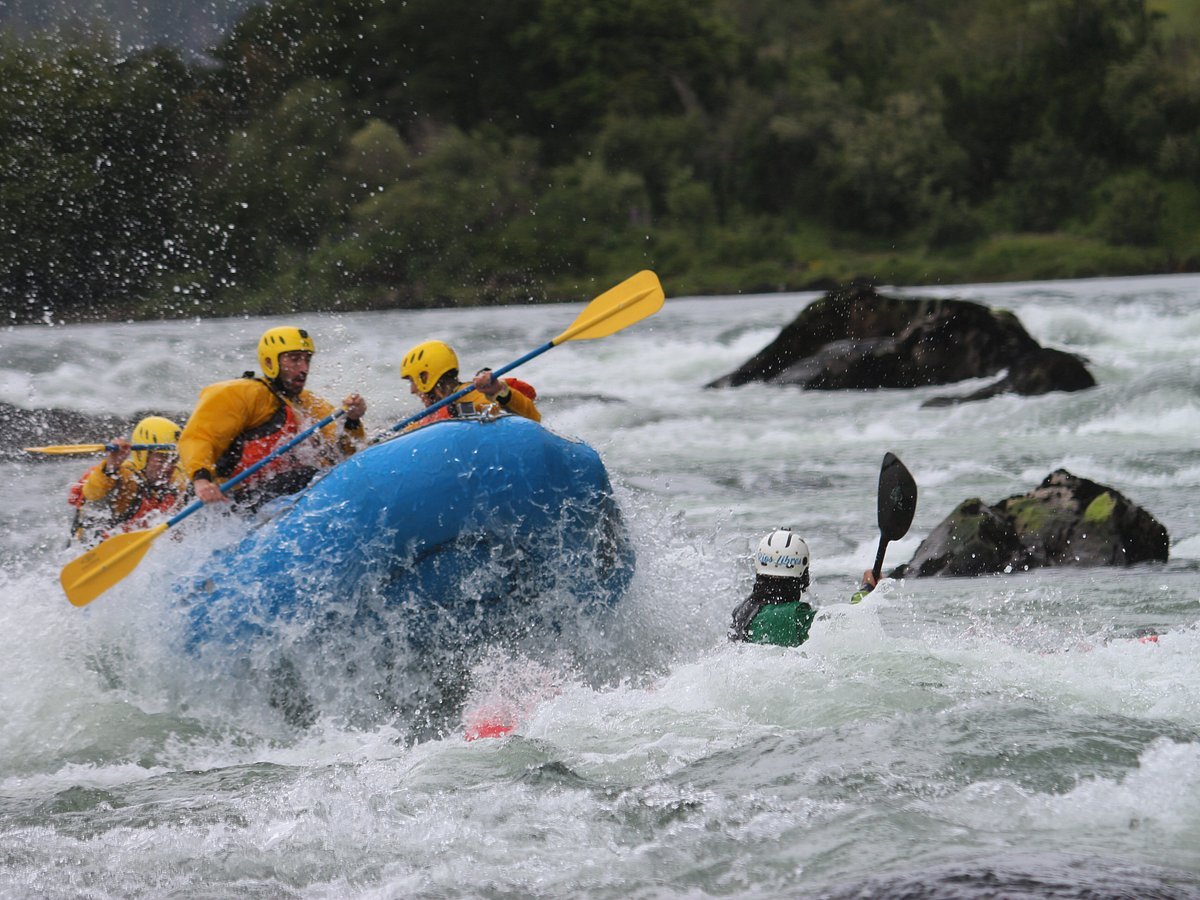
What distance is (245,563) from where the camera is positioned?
Result: 5562mm

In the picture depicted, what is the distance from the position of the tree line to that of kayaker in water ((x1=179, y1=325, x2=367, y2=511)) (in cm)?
2847

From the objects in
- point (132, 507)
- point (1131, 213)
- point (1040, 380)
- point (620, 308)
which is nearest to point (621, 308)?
point (620, 308)

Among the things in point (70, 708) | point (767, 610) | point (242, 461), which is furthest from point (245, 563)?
point (767, 610)

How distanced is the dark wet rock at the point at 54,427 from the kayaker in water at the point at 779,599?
11.3 m

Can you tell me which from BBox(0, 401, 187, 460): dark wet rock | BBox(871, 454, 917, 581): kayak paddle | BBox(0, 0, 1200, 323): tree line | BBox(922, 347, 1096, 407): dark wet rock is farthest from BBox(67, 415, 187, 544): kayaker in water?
BBox(0, 0, 1200, 323): tree line

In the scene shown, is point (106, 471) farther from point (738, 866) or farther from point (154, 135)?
point (154, 135)

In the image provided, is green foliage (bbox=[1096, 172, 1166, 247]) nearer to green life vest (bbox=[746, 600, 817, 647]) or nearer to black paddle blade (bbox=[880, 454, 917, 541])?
black paddle blade (bbox=[880, 454, 917, 541])

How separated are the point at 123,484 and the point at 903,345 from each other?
35.7 ft

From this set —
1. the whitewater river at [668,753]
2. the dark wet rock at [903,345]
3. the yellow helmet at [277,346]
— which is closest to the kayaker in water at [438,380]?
the yellow helmet at [277,346]

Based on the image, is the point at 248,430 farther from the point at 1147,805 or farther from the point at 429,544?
the point at 1147,805

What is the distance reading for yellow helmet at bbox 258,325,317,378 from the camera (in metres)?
6.04

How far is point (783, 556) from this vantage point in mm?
5242

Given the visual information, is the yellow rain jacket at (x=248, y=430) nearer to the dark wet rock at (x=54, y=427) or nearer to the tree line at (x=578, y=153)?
the dark wet rock at (x=54, y=427)

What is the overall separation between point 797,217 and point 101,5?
21.3 meters
